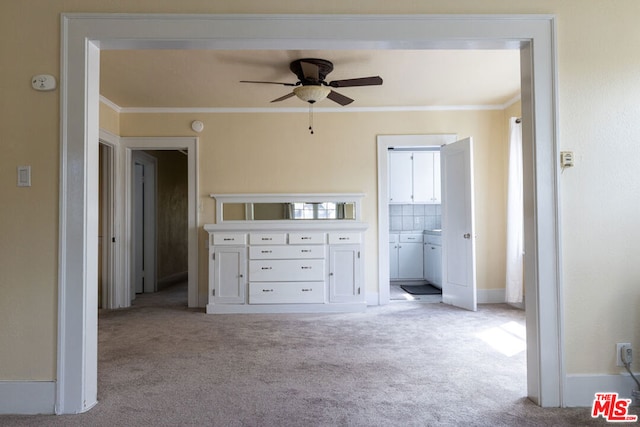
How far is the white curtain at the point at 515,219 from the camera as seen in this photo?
4680 mm

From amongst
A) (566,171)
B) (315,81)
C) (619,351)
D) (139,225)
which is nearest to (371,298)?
(315,81)

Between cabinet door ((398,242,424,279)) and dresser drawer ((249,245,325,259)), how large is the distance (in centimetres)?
257

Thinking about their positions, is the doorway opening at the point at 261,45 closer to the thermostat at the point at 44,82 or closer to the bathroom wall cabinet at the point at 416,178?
the thermostat at the point at 44,82

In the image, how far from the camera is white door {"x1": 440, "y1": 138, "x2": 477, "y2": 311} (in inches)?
178

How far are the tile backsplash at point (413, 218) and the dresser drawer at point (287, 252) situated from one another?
2.89 metres

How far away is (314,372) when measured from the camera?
107 inches

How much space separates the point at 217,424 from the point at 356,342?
1.62 m

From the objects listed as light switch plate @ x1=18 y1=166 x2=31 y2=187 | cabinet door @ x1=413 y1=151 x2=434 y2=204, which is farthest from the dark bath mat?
light switch plate @ x1=18 y1=166 x2=31 y2=187

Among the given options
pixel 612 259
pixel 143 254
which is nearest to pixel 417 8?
pixel 612 259

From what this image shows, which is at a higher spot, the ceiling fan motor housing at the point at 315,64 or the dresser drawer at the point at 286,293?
the ceiling fan motor housing at the point at 315,64

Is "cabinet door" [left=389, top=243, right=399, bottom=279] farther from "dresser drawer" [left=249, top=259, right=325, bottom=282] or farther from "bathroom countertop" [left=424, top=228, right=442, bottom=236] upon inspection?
→ "dresser drawer" [left=249, top=259, right=325, bottom=282]

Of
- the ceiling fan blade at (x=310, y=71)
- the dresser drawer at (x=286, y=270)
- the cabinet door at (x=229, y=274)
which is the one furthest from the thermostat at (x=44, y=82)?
the dresser drawer at (x=286, y=270)

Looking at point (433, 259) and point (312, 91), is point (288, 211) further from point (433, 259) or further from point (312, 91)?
point (433, 259)

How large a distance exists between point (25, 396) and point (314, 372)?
1.64 meters
